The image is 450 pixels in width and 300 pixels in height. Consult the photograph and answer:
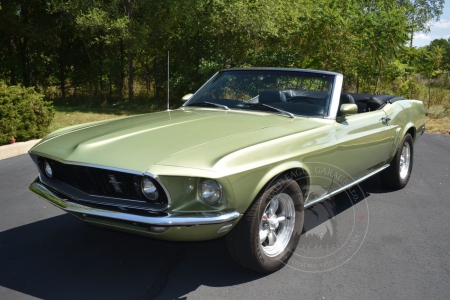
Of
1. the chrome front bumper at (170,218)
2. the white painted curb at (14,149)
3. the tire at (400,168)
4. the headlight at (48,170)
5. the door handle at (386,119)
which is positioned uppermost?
the door handle at (386,119)

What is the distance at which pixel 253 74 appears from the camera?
480 centimetres

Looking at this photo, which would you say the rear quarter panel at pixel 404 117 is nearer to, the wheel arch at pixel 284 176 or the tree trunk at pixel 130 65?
the wheel arch at pixel 284 176

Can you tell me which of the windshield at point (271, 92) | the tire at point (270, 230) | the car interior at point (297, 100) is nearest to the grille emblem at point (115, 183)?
the tire at point (270, 230)

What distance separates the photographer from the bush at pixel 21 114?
7609 mm

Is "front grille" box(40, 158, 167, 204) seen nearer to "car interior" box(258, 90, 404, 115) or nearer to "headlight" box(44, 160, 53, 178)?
"headlight" box(44, 160, 53, 178)

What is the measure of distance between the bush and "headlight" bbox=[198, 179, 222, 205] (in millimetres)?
5859

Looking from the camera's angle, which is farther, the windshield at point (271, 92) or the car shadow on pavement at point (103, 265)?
the windshield at point (271, 92)

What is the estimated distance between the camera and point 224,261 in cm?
364

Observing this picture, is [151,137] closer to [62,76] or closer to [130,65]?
[130,65]

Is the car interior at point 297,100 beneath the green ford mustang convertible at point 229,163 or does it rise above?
above

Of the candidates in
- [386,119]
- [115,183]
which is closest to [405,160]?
[386,119]

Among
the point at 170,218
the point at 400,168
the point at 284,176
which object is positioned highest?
the point at 284,176

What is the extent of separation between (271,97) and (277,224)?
58.1 inches

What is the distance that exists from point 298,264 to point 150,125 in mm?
1687
